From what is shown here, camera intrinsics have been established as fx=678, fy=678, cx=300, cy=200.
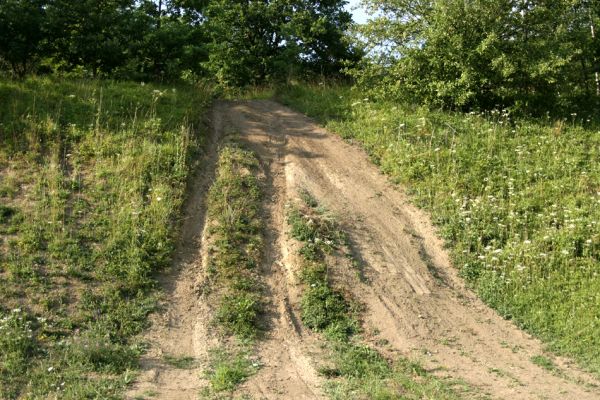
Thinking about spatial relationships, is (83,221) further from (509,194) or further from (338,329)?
(509,194)

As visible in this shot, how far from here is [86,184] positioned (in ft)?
35.8

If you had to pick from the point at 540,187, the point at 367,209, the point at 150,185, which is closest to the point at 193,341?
the point at 150,185

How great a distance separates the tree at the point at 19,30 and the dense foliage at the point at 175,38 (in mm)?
19

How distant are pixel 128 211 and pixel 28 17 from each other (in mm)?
6336

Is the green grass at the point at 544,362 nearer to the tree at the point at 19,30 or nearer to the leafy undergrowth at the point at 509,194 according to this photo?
the leafy undergrowth at the point at 509,194

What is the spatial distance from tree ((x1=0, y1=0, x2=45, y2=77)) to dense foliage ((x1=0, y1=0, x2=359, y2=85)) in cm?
2

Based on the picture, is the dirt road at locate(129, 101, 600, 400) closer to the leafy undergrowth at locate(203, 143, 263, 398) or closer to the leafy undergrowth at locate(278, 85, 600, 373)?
the leafy undergrowth at locate(203, 143, 263, 398)

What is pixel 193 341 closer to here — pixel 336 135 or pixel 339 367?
pixel 339 367

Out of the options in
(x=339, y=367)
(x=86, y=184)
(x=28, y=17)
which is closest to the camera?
(x=339, y=367)

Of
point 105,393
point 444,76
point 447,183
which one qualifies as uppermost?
point 444,76

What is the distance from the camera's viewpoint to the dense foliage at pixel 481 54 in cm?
1453

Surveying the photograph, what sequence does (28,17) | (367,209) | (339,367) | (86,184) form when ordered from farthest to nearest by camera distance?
1. (28,17)
2. (367,209)
3. (86,184)
4. (339,367)

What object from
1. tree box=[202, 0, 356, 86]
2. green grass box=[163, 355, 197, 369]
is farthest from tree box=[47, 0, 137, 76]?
green grass box=[163, 355, 197, 369]

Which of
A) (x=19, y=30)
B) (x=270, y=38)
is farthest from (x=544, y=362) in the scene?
(x=270, y=38)
